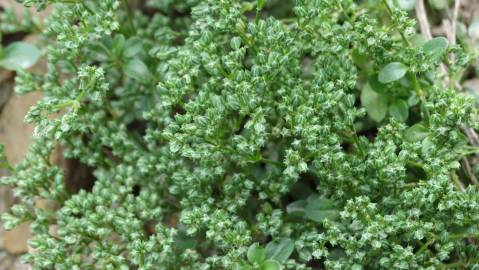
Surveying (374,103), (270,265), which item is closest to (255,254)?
(270,265)

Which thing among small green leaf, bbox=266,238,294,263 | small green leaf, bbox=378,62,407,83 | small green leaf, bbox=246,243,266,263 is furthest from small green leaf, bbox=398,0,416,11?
Answer: small green leaf, bbox=246,243,266,263

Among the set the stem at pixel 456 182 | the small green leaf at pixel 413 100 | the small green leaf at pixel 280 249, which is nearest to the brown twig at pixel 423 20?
the small green leaf at pixel 413 100

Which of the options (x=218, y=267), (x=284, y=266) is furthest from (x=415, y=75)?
(x=218, y=267)

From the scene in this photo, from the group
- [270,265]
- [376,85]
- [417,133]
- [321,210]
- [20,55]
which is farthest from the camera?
[20,55]

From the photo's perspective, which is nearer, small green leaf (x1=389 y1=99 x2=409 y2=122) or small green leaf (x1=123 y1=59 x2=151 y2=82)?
small green leaf (x1=389 y1=99 x2=409 y2=122)

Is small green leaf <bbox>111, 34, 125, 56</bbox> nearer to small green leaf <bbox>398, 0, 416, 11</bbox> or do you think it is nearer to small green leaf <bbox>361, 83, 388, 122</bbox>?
small green leaf <bbox>361, 83, 388, 122</bbox>

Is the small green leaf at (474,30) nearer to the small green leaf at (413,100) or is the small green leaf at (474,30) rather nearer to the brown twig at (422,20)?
the brown twig at (422,20)

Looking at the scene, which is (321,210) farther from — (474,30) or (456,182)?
(474,30)
